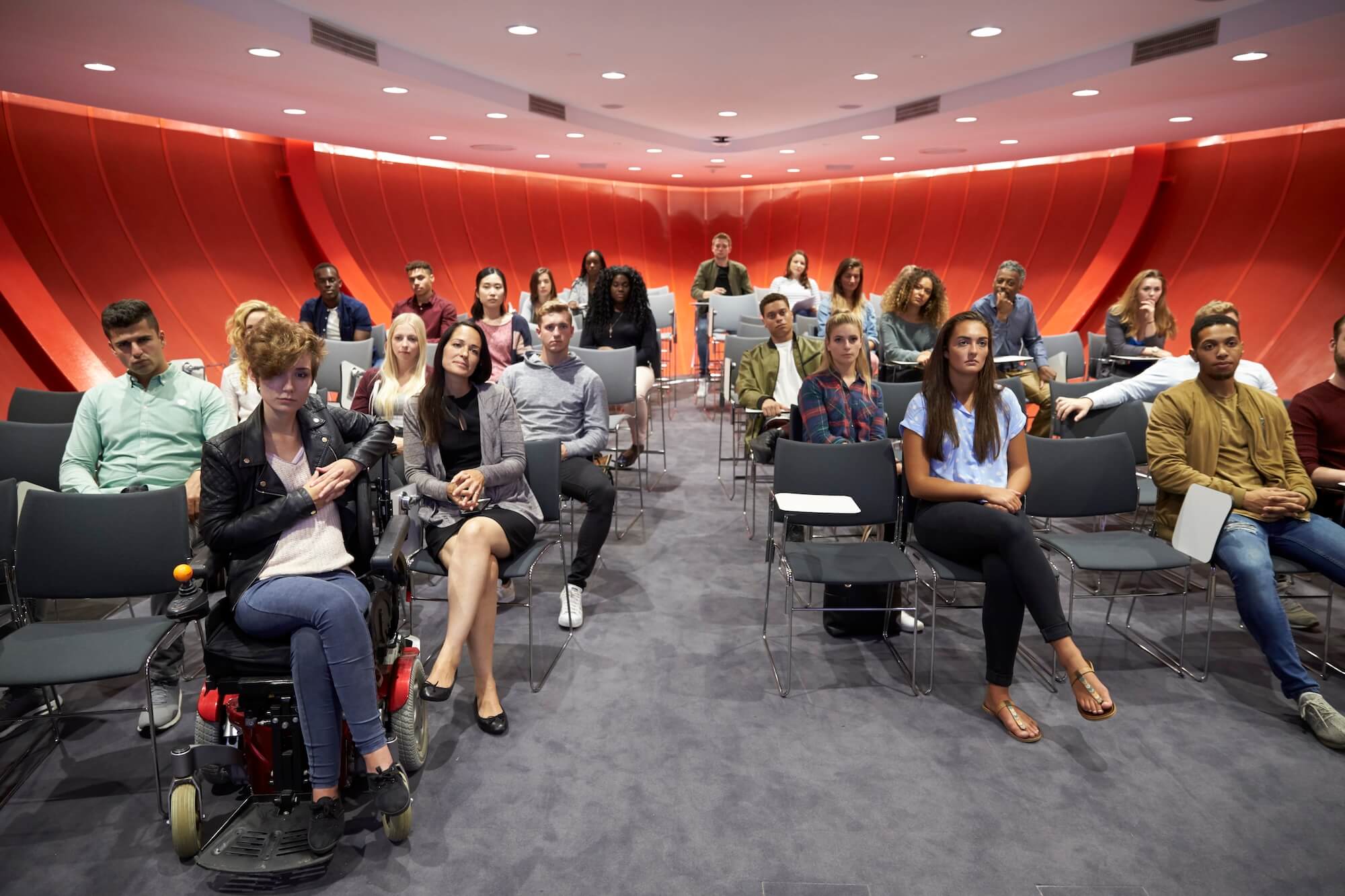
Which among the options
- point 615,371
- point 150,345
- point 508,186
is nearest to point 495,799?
point 150,345

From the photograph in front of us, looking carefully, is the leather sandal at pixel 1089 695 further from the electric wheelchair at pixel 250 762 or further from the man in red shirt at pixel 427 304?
the man in red shirt at pixel 427 304

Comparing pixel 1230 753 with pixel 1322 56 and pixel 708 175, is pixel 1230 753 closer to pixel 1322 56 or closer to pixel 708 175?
pixel 1322 56

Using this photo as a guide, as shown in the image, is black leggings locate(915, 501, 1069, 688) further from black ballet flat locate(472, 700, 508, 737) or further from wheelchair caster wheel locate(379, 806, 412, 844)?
wheelchair caster wheel locate(379, 806, 412, 844)

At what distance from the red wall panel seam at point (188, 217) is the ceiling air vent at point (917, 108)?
676 cm

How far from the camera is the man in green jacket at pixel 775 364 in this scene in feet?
16.9

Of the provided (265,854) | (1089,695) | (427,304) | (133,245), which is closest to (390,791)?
(265,854)

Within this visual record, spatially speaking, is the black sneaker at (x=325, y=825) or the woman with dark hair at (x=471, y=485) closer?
the black sneaker at (x=325, y=825)

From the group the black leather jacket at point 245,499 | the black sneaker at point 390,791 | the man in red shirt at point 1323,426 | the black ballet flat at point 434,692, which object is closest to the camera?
the black sneaker at point 390,791

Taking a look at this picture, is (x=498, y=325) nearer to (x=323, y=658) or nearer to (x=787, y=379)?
(x=787, y=379)

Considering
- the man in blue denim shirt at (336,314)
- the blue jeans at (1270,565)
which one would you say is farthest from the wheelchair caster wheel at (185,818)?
the man in blue denim shirt at (336,314)

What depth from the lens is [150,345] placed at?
10.9 ft

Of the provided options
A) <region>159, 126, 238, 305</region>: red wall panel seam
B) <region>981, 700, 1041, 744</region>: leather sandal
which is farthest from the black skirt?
<region>159, 126, 238, 305</region>: red wall panel seam

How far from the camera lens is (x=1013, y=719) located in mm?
3084

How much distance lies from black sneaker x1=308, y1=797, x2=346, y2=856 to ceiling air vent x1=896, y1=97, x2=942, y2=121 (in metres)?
6.59
